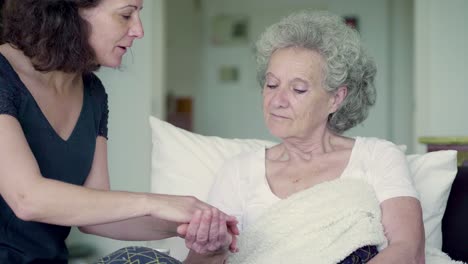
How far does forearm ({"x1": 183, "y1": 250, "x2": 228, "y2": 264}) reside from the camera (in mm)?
1609

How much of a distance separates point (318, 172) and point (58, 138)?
2.39 feet

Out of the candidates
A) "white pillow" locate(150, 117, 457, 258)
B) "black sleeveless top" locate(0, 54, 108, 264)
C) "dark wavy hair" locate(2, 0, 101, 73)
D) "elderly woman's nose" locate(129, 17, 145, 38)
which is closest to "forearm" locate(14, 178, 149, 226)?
"black sleeveless top" locate(0, 54, 108, 264)

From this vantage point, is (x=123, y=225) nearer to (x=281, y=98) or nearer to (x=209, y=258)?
(x=209, y=258)

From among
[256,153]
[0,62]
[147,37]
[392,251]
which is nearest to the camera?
[0,62]

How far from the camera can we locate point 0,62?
145 cm

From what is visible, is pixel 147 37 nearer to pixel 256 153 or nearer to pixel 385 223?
pixel 256 153

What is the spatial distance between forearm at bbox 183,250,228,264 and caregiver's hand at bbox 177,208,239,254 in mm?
163

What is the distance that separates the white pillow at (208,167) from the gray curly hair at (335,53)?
261mm

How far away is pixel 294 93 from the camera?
182cm

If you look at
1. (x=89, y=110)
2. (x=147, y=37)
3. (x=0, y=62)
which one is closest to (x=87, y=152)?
(x=89, y=110)

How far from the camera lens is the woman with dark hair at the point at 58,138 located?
131 centimetres

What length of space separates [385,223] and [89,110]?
83 centimetres

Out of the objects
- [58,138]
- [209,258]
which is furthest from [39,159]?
[209,258]

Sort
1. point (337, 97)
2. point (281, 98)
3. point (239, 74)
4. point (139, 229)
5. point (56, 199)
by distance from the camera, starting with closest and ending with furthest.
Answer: point (56, 199)
point (139, 229)
point (281, 98)
point (337, 97)
point (239, 74)
